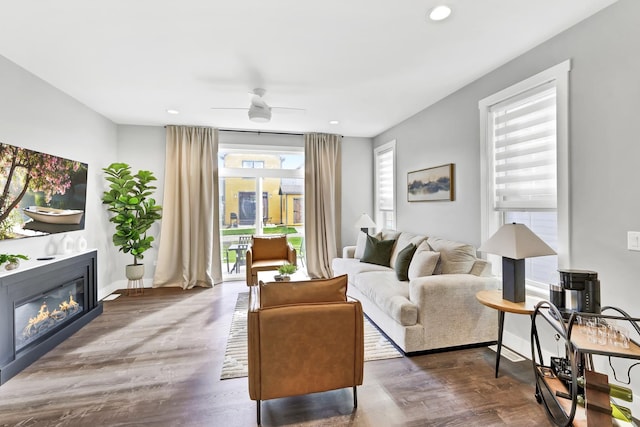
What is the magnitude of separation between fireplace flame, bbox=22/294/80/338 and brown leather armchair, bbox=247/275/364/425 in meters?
2.36

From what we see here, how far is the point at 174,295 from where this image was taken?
4.36m

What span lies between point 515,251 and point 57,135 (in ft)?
15.4

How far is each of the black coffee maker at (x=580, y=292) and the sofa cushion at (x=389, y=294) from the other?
1059 mm

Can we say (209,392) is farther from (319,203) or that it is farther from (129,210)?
(319,203)

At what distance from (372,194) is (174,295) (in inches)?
152

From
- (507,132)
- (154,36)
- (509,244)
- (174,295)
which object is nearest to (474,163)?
(507,132)

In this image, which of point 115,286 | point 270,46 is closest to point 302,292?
point 270,46

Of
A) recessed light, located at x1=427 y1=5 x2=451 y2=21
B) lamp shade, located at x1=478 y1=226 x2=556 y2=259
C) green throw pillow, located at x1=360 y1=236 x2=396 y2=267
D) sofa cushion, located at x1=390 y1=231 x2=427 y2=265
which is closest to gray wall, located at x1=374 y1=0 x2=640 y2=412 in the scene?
lamp shade, located at x1=478 y1=226 x2=556 y2=259

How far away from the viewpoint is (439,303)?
2.59m

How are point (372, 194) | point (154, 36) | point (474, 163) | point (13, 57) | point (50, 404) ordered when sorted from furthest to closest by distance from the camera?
point (372, 194) → point (474, 163) → point (13, 57) → point (154, 36) → point (50, 404)

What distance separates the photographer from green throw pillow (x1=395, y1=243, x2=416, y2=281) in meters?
3.37

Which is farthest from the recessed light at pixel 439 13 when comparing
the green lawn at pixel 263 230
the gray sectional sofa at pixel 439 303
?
the green lawn at pixel 263 230

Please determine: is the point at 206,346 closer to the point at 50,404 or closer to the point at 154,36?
the point at 50,404

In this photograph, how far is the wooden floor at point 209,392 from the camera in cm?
184
